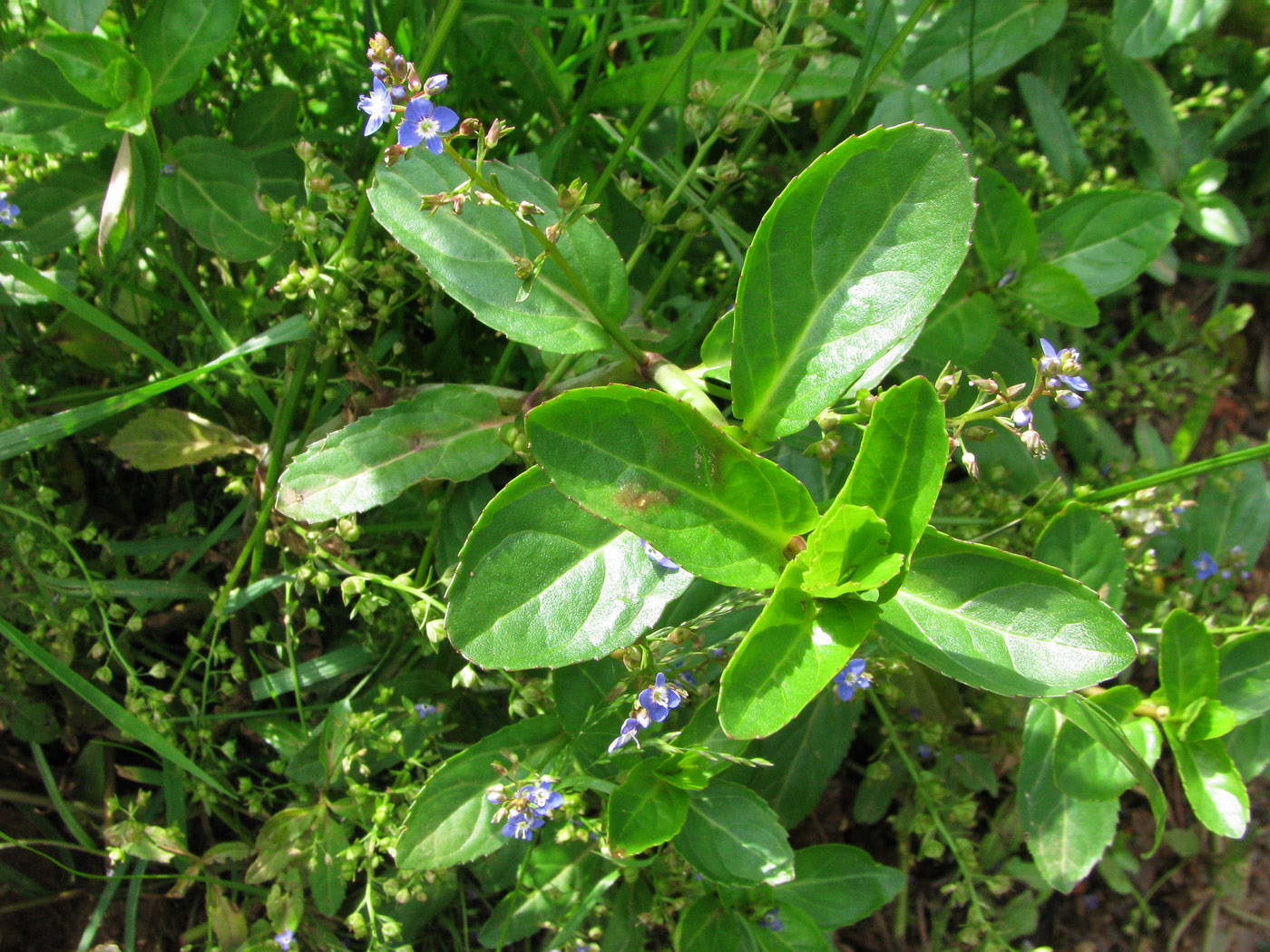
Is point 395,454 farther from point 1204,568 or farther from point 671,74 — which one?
point 1204,568

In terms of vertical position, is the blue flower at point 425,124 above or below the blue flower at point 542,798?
above

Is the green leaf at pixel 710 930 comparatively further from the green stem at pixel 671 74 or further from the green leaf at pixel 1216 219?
the green leaf at pixel 1216 219

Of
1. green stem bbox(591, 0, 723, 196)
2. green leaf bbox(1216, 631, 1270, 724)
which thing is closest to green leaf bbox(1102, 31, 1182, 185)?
green leaf bbox(1216, 631, 1270, 724)

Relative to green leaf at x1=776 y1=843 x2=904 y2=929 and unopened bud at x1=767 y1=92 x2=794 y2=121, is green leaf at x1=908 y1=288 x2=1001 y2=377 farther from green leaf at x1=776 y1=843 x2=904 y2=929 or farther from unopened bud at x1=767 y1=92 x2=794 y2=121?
green leaf at x1=776 y1=843 x2=904 y2=929

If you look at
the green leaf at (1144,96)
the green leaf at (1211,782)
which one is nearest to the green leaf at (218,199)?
the green leaf at (1211,782)

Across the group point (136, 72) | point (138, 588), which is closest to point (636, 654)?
point (138, 588)

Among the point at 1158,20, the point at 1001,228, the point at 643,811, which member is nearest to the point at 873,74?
the point at 1001,228

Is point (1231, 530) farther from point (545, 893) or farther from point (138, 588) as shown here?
point (138, 588)
